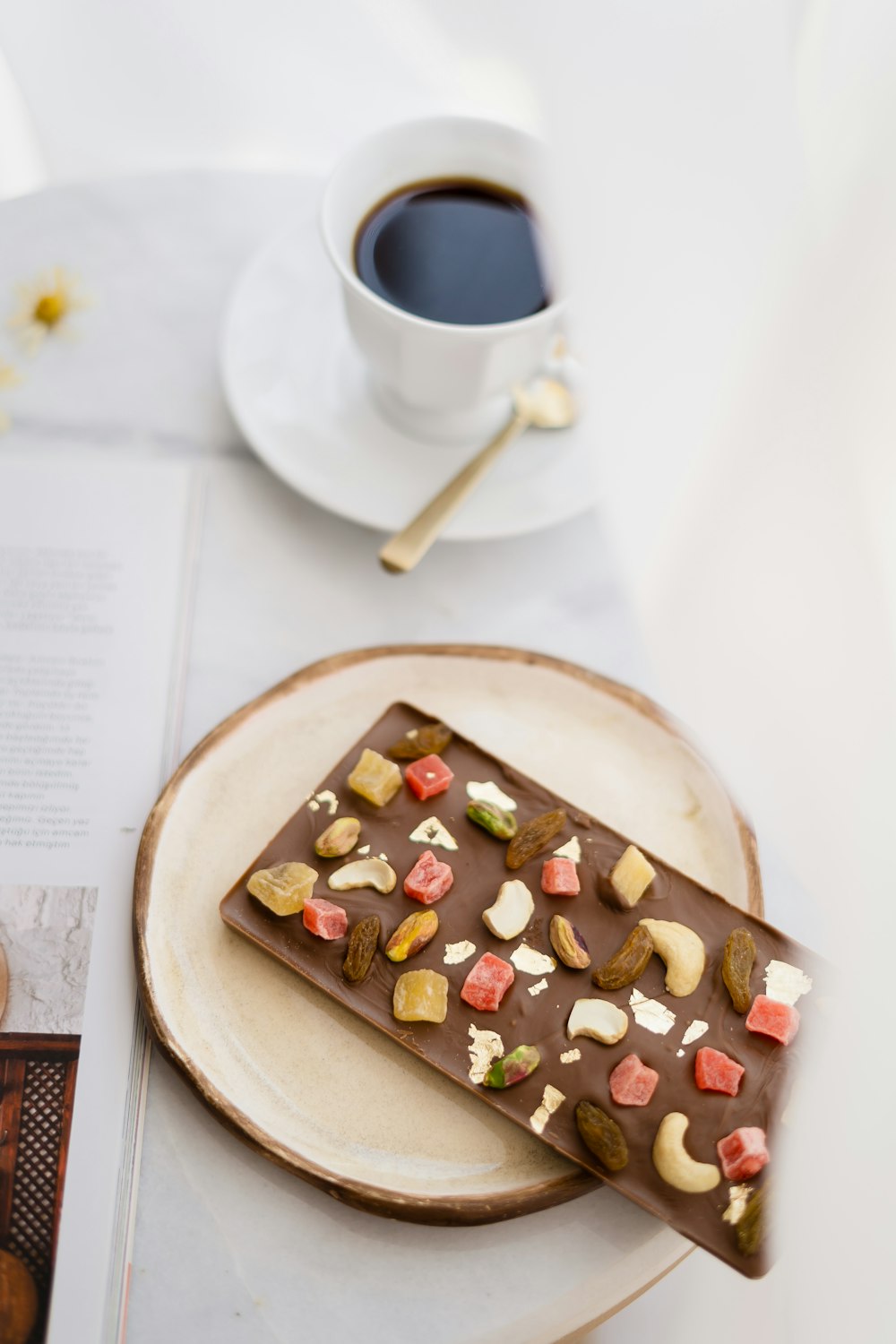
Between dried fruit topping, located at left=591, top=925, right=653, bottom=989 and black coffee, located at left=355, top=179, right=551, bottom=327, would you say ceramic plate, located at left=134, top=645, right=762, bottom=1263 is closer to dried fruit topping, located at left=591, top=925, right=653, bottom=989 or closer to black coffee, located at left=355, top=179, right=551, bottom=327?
dried fruit topping, located at left=591, top=925, right=653, bottom=989

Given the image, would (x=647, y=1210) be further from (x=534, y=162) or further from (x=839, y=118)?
(x=534, y=162)

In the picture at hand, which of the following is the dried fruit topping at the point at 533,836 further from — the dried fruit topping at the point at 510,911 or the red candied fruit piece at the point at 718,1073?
the red candied fruit piece at the point at 718,1073

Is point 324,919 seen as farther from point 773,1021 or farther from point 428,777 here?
point 773,1021

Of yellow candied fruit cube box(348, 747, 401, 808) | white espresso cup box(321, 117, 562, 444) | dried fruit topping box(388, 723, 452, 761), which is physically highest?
white espresso cup box(321, 117, 562, 444)

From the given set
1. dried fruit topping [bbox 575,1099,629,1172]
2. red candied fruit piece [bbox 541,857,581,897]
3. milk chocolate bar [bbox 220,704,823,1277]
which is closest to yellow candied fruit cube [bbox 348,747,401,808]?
milk chocolate bar [bbox 220,704,823,1277]

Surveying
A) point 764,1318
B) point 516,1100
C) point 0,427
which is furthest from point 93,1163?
point 0,427

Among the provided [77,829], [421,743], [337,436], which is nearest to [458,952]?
[421,743]
